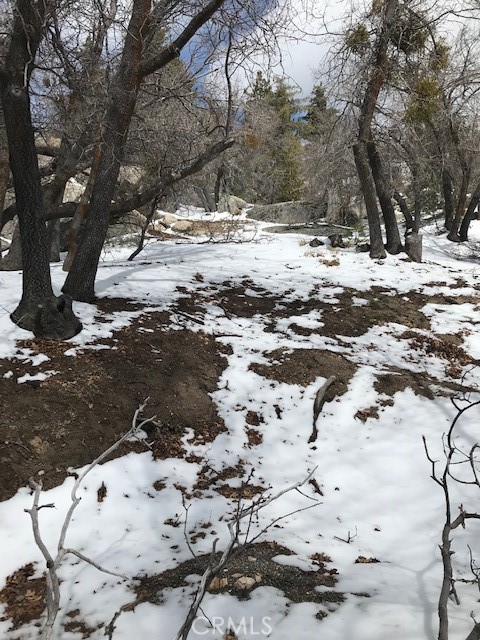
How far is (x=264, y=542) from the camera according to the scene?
2.77 meters

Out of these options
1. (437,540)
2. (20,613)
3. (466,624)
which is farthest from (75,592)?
(437,540)

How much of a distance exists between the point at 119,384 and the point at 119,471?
3.33ft

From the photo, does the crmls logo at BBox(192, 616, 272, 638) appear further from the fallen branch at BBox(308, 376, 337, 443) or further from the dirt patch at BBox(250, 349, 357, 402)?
the dirt patch at BBox(250, 349, 357, 402)

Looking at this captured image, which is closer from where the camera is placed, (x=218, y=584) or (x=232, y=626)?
(x=232, y=626)

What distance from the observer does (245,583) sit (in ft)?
7.41

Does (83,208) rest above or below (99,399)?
above

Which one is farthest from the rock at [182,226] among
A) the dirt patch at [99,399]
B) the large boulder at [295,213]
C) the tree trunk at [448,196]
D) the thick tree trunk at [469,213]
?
the dirt patch at [99,399]

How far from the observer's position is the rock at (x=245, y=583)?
222 cm

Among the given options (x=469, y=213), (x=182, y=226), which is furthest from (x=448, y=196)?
(x=182, y=226)

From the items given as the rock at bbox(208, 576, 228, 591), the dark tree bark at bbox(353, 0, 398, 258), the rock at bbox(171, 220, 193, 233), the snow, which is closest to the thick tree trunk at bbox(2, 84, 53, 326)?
the snow

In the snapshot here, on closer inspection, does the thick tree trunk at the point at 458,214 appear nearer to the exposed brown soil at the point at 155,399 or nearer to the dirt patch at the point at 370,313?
the dirt patch at the point at 370,313

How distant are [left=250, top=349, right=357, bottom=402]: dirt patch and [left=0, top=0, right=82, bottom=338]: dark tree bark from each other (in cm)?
240

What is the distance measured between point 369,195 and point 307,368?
688 centimetres

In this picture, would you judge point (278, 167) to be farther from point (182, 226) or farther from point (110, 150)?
point (110, 150)
